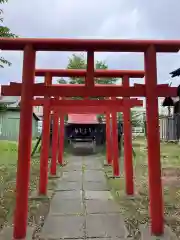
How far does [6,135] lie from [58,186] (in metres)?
16.6

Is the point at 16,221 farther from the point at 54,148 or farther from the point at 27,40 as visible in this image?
the point at 54,148

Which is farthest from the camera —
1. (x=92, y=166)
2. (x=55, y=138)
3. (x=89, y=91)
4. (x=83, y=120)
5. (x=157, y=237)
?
(x=83, y=120)

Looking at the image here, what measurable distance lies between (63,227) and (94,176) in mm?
4652

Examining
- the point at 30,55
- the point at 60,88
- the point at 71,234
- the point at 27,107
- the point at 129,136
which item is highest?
the point at 30,55

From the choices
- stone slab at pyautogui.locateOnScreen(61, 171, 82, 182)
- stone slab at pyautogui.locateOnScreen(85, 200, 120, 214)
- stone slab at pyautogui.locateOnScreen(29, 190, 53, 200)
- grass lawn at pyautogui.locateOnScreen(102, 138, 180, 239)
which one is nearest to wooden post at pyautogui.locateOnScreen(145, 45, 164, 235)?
grass lawn at pyautogui.locateOnScreen(102, 138, 180, 239)

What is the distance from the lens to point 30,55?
13.3ft

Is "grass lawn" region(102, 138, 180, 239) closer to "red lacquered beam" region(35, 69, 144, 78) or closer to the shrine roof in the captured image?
"red lacquered beam" region(35, 69, 144, 78)

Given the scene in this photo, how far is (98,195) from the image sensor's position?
20.9 ft

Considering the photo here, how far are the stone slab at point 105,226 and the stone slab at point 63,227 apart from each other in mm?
115

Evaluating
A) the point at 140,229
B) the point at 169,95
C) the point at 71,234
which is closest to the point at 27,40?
the point at 169,95

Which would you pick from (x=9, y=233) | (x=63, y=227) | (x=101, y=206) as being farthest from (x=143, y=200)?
(x=9, y=233)

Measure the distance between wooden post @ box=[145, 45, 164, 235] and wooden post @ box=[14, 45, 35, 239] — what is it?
160cm

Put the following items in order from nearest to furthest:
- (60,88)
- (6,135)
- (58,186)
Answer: (60,88) < (58,186) < (6,135)

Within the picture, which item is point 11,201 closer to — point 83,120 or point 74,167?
point 74,167
